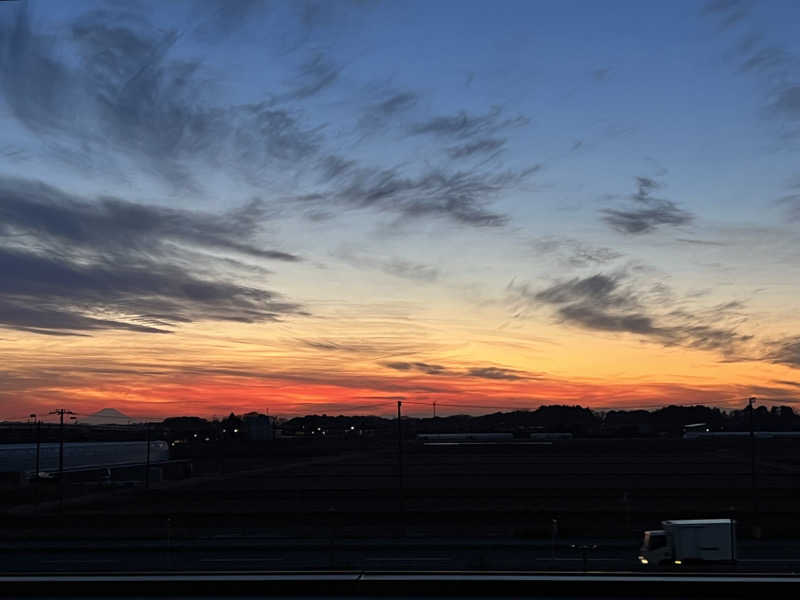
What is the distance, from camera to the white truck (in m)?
37.5

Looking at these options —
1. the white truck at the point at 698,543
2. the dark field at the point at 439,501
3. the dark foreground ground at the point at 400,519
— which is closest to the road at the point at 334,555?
the dark foreground ground at the point at 400,519

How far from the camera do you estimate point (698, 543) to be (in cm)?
3769

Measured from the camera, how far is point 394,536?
51.3 meters

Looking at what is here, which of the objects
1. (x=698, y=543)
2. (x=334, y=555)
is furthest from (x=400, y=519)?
(x=698, y=543)

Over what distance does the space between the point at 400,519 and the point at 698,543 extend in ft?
94.9

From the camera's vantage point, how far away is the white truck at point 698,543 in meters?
37.5

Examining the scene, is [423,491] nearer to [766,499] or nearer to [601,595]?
[766,499]

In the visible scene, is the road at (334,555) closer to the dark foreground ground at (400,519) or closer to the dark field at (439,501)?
the dark foreground ground at (400,519)

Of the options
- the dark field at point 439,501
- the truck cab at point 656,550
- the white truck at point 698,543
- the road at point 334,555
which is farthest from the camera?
the dark field at point 439,501

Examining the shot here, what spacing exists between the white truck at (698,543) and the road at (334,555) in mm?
1032

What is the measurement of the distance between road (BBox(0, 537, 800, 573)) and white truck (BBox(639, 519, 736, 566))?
103cm

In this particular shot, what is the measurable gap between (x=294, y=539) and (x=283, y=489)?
43.1m

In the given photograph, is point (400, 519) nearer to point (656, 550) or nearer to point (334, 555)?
point (334, 555)

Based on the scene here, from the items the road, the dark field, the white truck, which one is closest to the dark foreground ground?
the road
